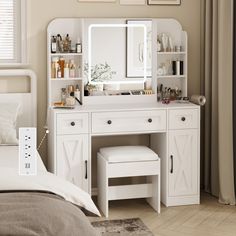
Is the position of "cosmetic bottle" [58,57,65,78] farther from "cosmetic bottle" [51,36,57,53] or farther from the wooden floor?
the wooden floor

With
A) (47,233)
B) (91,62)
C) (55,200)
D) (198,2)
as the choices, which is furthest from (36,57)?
(47,233)

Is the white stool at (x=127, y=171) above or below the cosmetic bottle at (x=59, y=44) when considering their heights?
below

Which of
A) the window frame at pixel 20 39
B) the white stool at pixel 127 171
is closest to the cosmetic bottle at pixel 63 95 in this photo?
the window frame at pixel 20 39

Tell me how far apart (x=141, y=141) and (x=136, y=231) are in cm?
114

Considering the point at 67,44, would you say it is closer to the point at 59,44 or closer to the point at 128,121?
the point at 59,44

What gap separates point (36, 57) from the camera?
16.2 feet

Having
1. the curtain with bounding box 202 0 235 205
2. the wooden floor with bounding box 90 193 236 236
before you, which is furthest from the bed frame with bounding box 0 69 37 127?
the curtain with bounding box 202 0 235 205

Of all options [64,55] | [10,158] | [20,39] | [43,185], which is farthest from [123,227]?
[20,39]

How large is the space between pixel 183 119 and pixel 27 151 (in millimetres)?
2667

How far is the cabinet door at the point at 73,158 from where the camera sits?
15.3ft

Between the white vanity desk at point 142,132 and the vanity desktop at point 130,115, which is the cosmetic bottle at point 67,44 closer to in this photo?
the vanity desktop at point 130,115

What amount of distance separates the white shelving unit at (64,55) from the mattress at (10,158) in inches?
31.5

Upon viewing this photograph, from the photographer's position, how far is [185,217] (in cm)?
467

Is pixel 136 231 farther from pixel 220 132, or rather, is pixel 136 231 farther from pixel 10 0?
pixel 10 0
